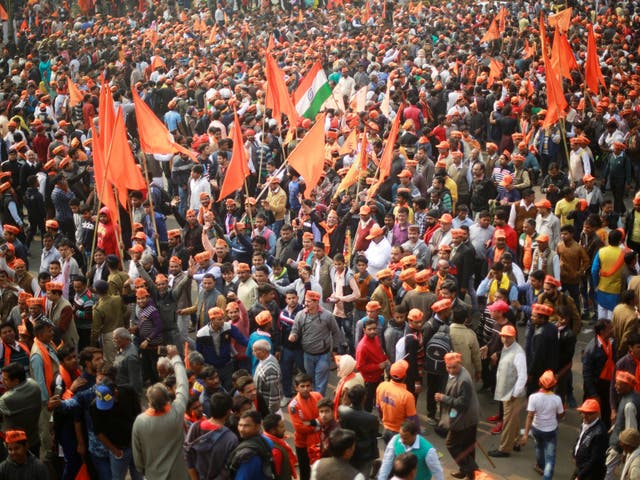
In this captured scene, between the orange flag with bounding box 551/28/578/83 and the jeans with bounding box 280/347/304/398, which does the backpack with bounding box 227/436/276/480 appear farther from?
the orange flag with bounding box 551/28/578/83

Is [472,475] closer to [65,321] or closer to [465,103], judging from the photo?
[65,321]

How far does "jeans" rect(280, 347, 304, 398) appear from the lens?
11273 millimetres

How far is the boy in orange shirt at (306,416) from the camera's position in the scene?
8.82m

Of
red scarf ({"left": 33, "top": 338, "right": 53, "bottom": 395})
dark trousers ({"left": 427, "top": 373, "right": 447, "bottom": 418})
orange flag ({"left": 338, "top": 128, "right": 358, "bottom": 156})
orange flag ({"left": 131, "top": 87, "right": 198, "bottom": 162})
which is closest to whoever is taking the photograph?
red scarf ({"left": 33, "top": 338, "right": 53, "bottom": 395})

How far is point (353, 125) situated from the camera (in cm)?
1859

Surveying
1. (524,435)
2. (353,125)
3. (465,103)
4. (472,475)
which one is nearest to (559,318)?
(524,435)

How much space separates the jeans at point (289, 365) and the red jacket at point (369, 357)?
107 centimetres

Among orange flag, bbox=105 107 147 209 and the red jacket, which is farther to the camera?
orange flag, bbox=105 107 147 209

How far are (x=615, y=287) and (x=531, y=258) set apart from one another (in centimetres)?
121

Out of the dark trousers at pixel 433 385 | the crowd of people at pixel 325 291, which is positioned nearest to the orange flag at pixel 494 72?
the crowd of people at pixel 325 291

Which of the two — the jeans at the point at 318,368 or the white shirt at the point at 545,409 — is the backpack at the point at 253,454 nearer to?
the white shirt at the point at 545,409

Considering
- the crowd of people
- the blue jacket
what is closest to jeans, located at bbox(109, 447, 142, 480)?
the crowd of people

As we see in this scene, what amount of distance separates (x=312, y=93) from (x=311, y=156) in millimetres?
5129

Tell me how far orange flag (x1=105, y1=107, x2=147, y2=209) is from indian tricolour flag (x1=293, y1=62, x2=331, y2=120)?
665 centimetres
